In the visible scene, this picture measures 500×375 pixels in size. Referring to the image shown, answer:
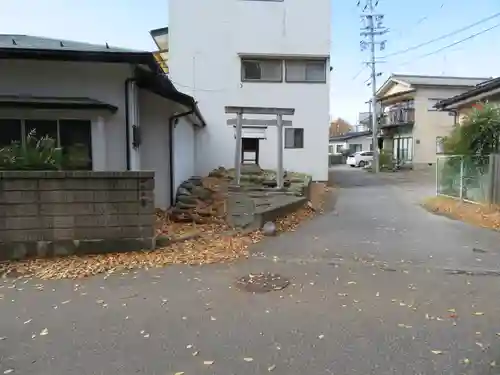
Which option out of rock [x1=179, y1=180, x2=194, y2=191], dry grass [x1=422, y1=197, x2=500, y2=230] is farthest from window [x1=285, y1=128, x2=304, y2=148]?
rock [x1=179, y1=180, x2=194, y2=191]

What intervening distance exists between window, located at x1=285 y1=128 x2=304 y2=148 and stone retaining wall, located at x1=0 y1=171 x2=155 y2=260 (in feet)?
44.5

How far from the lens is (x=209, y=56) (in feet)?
60.7

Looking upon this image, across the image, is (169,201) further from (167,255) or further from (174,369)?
(174,369)

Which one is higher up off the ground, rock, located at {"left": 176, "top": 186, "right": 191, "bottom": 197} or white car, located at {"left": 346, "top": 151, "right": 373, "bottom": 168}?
white car, located at {"left": 346, "top": 151, "right": 373, "bottom": 168}

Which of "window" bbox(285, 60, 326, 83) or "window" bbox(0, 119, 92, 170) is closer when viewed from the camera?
"window" bbox(0, 119, 92, 170)

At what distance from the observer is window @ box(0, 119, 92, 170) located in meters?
7.25

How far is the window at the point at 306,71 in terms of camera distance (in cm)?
1843

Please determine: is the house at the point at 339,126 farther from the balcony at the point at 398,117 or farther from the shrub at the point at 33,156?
the shrub at the point at 33,156

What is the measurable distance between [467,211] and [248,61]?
12.2 metres

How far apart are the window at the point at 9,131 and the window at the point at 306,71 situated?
13.3 m

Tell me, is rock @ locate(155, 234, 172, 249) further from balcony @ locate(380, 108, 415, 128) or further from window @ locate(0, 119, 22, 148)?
balcony @ locate(380, 108, 415, 128)

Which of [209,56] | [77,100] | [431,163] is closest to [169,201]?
[77,100]

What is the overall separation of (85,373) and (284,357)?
4.80ft

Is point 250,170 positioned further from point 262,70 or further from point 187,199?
point 187,199
